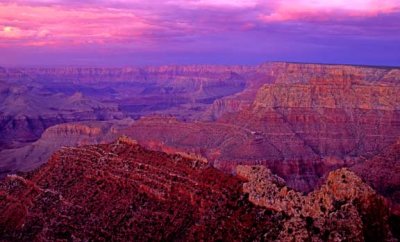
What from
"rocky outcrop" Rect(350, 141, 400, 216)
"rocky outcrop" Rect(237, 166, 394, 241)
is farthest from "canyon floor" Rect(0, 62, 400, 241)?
"rocky outcrop" Rect(350, 141, 400, 216)

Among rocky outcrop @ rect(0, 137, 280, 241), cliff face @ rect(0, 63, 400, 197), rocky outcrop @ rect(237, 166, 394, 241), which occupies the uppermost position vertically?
rocky outcrop @ rect(237, 166, 394, 241)

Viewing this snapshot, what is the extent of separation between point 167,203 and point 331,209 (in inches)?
660

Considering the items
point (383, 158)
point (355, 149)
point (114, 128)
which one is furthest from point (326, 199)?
point (114, 128)

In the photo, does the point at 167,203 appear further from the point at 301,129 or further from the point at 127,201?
the point at 301,129

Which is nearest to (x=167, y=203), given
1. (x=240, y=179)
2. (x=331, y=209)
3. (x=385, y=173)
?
(x=240, y=179)

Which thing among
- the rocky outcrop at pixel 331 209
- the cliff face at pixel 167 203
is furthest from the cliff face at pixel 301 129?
the rocky outcrop at pixel 331 209

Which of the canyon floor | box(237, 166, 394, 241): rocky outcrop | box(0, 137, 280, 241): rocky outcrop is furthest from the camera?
box(0, 137, 280, 241): rocky outcrop

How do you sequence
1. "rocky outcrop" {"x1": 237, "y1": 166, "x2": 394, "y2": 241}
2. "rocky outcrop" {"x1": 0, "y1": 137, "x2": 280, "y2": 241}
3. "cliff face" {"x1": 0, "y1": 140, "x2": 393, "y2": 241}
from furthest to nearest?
"rocky outcrop" {"x1": 0, "y1": 137, "x2": 280, "y2": 241} → "cliff face" {"x1": 0, "y1": 140, "x2": 393, "y2": 241} → "rocky outcrop" {"x1": 237, "y1": 166, "x2": 394, "y2": 241}

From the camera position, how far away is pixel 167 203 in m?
48.8

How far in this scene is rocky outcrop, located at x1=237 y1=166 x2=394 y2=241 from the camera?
105 feet

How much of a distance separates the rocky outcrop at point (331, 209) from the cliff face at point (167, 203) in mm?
54

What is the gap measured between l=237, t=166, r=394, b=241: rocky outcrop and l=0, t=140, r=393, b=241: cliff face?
54mm

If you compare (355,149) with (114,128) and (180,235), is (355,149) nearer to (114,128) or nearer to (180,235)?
(114,128)

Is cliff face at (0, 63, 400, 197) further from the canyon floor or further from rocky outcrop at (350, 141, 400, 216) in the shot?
rocky outcrop at (350, 141, 400, 216)
